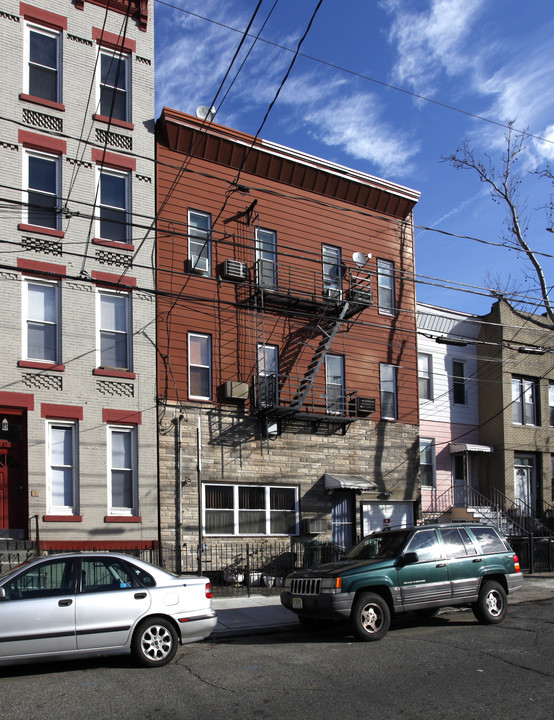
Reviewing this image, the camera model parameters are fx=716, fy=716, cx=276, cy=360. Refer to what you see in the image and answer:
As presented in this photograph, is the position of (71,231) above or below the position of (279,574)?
above

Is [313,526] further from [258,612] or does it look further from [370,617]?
[370,617]

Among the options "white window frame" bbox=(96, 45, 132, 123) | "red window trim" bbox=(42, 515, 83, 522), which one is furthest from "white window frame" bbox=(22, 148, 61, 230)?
"red window trim" bbox=(42, 515, 83, 522)

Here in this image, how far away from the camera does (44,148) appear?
17.3 m

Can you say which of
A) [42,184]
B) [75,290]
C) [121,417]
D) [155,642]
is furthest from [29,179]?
[155,642]

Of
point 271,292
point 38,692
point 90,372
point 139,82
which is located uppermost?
point 139,82

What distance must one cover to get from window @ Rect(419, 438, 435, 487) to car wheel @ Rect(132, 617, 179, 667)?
1612cm

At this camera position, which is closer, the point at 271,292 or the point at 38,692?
the point at 38,692

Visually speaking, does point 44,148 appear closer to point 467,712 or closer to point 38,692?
point 38,692

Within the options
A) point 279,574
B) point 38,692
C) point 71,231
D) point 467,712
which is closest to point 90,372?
point 71,231

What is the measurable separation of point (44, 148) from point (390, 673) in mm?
14177

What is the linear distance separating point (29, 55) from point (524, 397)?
65.3 ft

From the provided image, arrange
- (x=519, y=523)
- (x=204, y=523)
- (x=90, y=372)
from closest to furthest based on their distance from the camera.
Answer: (x=90, y=372) < (x=204, y=523) < (x=519, y=523)

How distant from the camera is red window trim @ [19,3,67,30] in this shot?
17562mm

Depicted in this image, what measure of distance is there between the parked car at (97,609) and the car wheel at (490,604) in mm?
5039
